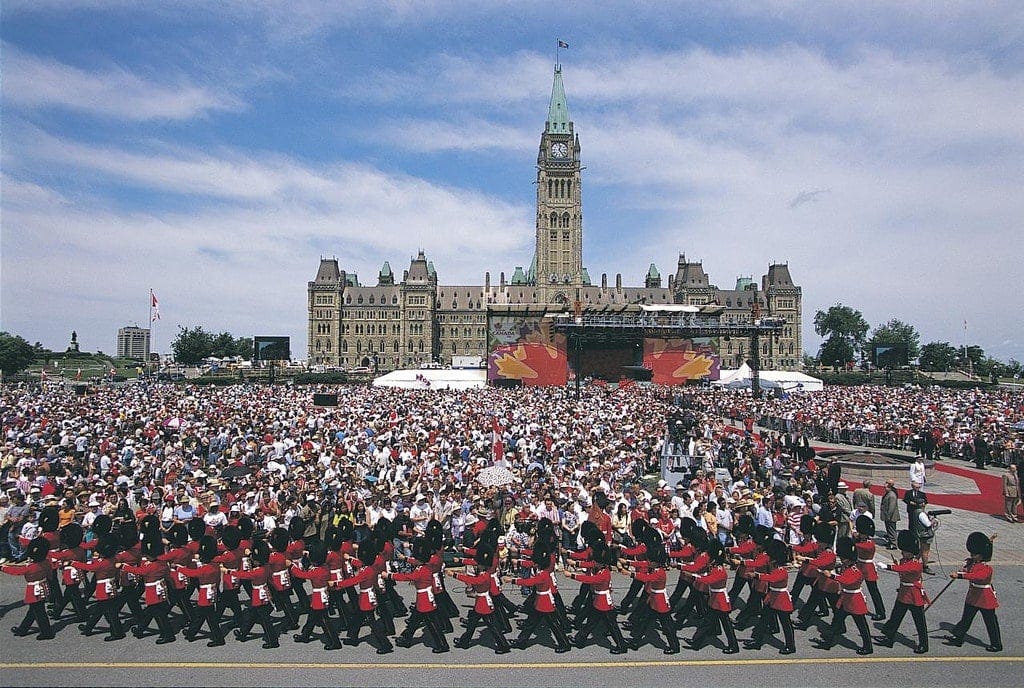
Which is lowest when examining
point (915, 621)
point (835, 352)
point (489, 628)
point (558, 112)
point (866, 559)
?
point (489, 628)

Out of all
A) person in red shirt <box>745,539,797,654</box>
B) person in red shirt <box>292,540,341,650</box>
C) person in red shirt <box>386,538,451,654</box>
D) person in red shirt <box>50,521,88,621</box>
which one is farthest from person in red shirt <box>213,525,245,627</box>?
person in red shirt <box>745,539,797,654</box>

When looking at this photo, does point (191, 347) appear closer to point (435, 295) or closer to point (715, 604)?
point (435, 295)

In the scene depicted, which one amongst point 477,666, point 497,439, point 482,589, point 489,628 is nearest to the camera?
point 477,666

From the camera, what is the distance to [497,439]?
891 inches

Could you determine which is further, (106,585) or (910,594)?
(106,585)

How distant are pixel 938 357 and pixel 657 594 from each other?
357 ft

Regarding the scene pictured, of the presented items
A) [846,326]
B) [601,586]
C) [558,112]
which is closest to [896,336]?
[846,326]

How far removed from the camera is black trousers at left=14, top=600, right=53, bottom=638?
9.12 meters

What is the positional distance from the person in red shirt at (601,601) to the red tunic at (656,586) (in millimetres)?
502

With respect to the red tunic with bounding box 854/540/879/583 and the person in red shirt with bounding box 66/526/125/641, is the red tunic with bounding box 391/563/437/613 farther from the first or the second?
the red tunic with bounding box 854/540/879/583

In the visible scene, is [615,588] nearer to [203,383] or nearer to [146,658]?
[146,658]

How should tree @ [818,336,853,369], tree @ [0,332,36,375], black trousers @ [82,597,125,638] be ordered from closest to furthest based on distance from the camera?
black trousers @ [82,597,125,638] → tree @ [0,332,36,375] → tree @ [818,336,853,369]

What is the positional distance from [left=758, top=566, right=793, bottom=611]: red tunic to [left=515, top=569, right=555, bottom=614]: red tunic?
2.87m

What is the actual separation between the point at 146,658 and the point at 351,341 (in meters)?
117
